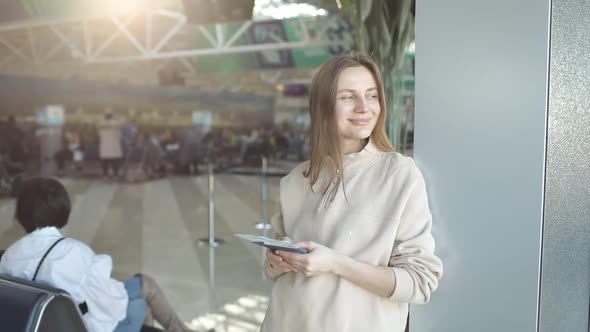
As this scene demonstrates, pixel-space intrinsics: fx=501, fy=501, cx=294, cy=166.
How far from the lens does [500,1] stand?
4.37 feet

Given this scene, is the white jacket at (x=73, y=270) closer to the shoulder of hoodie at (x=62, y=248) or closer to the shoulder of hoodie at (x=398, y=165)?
the shoulder of hoodie at (x=62, y=248)

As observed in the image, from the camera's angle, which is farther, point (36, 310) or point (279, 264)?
point (36, 310)

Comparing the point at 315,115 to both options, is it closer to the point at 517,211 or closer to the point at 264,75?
the point at 517,211

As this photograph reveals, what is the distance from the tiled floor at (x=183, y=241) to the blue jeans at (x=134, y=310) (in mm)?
788

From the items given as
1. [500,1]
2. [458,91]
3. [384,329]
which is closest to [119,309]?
[384,329]

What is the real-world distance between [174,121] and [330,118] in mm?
14189

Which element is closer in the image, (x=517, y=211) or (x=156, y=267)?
(x=517, y=211)

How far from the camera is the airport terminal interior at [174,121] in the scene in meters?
5.07

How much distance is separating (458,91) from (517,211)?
0.36 metres

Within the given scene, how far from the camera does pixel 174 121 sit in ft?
48.6

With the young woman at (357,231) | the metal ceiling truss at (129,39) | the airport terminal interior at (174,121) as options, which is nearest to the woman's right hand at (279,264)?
the young woman at (357,231)

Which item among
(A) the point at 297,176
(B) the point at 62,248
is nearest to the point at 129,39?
(B) the point at 62,248

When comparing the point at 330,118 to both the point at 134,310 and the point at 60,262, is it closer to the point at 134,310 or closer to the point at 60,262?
the point at 60,262

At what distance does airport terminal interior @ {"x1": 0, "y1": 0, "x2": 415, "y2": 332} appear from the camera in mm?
5070
